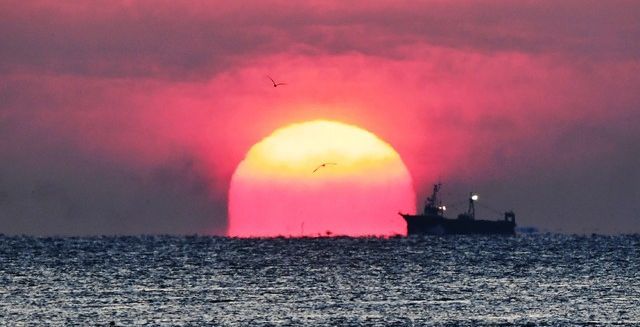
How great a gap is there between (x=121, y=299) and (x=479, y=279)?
4425 cm

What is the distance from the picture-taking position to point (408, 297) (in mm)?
108000

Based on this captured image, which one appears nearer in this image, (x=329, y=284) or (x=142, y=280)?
(x=329, y=284)

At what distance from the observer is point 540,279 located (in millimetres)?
A: 137875

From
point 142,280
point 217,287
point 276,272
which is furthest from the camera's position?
point 276,272

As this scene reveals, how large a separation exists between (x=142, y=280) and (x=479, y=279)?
109ft

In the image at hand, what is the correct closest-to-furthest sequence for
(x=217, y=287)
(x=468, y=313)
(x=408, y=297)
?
(x=468, y=313) < (x=408, y=297) < (x=217, y=287)

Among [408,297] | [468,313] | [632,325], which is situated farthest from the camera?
[408,297]

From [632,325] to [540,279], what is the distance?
57856 millimetres

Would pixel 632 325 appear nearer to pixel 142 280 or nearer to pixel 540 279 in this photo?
pixel 540 279

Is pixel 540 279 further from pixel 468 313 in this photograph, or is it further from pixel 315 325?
pixel 315 325

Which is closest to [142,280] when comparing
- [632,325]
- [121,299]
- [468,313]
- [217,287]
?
[217,287]

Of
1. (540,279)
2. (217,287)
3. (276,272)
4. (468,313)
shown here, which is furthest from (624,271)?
(468,313)

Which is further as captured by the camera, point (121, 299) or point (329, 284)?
point (329, 284)

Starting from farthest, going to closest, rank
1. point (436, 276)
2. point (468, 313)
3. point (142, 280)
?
point (436, 276) < point (142, 280) < point (468, 313)
